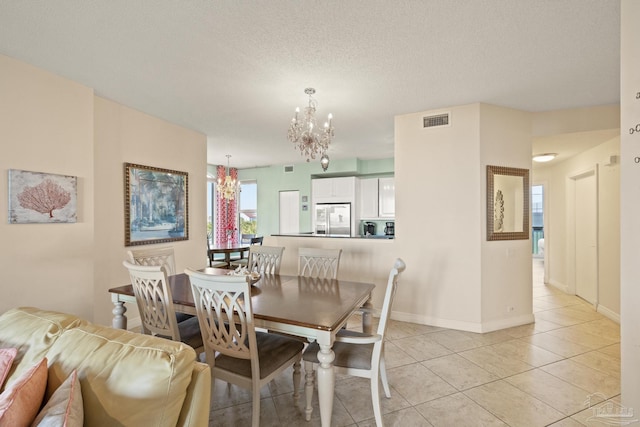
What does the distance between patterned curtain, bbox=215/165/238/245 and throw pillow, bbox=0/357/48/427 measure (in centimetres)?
644

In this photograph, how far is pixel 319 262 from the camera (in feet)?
10.1

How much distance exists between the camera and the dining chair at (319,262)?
3.00 metres

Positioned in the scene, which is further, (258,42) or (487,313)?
(487,313)

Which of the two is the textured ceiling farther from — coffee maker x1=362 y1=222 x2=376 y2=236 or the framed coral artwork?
coffee maker x1=362 y1=222 x2=376 y2=236

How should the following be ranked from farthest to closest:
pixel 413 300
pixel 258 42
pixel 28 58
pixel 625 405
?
pixel 413 300 < pixel 28 58 < pixel 258 42 < pixel 625 405

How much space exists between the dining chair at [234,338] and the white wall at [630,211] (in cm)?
174

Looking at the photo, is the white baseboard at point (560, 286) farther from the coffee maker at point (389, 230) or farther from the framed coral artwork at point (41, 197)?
the framed coral artwork at point (41, 197)

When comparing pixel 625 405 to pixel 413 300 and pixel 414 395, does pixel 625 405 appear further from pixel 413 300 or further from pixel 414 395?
pixel 413 300

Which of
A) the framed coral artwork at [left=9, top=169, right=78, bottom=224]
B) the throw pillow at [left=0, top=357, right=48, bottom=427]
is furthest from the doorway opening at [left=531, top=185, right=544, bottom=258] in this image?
the throw pillow at [left=0, top=357, right=48, bottom=427]

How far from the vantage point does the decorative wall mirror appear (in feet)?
11.5

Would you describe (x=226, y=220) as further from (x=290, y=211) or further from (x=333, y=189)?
(x=333, y=189)

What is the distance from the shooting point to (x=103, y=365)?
1.00 metres

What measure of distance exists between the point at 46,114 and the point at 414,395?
3.91m

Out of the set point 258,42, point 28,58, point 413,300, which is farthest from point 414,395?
point 28,58
